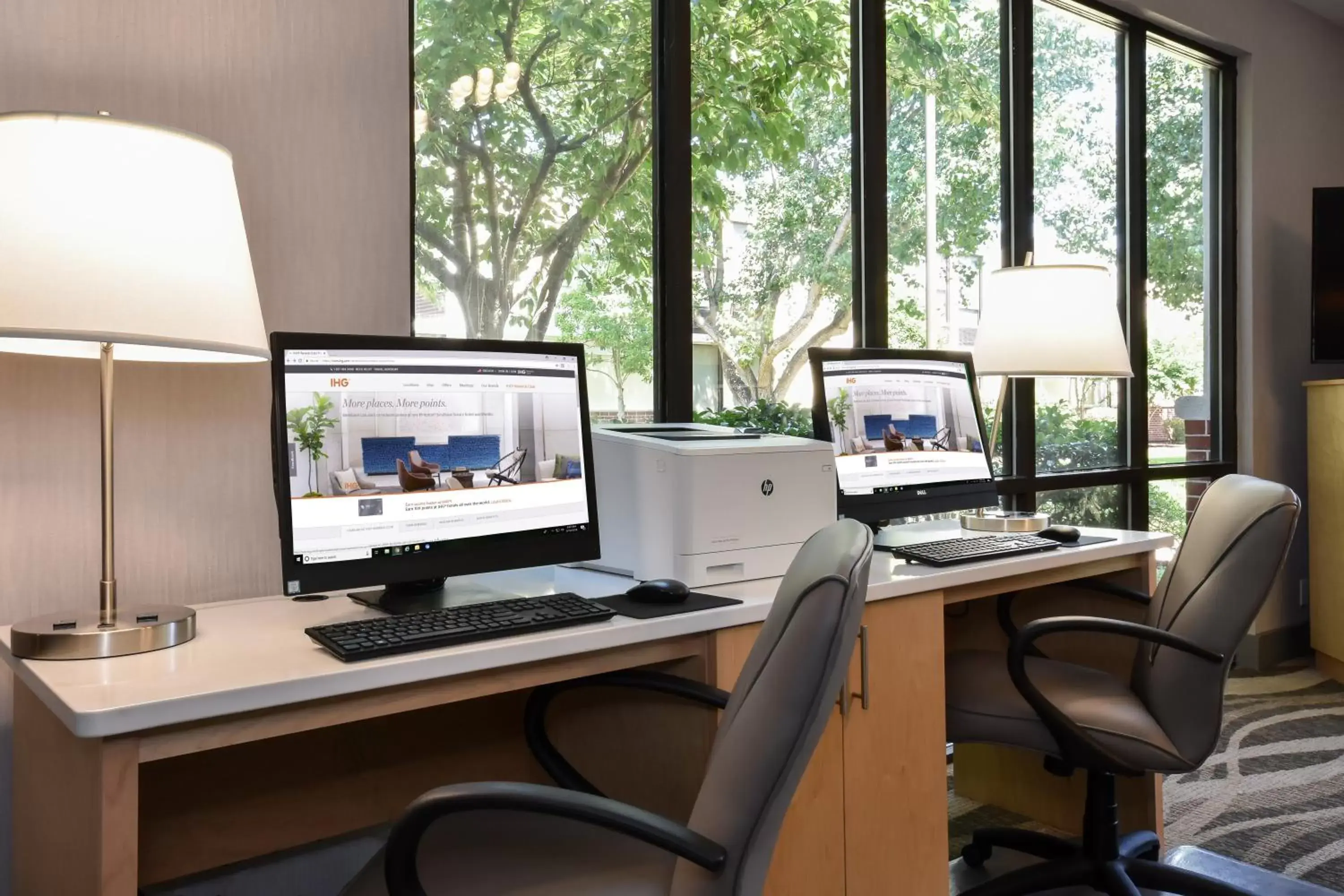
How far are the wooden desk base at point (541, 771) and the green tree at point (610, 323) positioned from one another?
834 millimetres

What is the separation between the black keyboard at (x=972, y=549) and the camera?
6.71ft

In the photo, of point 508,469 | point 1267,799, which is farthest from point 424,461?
point 1267,799

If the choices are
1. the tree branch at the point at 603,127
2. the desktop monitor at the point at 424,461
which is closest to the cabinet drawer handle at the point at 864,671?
the desktop monitor at the point at 424,461

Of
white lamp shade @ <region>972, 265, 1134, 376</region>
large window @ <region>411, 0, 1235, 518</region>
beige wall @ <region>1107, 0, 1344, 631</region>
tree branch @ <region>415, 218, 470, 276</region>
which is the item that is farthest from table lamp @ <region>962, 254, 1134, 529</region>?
beige wall @ <region>1107, 0, 1344, 631</region>

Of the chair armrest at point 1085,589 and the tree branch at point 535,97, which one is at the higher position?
the tree branch at point 535,97

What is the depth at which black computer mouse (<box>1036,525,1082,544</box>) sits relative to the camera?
7.77ft

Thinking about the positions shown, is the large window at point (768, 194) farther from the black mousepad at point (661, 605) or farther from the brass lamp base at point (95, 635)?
the brass lamp base at point (95, 635)

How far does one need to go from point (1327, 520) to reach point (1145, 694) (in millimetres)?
2653

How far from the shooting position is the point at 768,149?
108 inches

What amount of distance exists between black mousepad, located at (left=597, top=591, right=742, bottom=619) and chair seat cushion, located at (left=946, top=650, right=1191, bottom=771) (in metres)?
0.71

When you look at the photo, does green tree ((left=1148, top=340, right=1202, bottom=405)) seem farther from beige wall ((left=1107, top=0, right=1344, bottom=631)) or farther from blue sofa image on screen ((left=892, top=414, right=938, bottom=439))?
blue sofa image on screen ((left=892, top=414, right=938, bottom=439))

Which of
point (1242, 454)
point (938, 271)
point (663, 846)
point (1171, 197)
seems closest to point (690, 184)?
point (938, 271)

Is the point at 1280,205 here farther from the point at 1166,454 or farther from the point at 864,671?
the point at 864,671

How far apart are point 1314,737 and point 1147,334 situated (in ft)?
5.29
